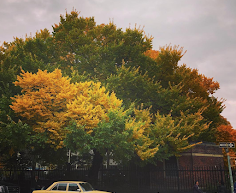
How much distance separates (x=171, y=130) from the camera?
75.0 ft

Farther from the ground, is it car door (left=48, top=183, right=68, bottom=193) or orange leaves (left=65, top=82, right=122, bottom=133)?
orange leaves (left=65, top=82, right=122, bottom=133)

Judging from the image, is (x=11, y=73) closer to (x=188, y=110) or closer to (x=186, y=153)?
(x=188, y=110)

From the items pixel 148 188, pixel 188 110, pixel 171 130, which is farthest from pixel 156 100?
pixel 148 188

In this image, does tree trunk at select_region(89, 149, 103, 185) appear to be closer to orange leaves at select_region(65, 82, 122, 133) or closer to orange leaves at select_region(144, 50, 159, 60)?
orange leaves at select_region(65, 82, 122, 133)

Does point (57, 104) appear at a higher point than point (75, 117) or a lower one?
higher

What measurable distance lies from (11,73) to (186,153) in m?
19.9

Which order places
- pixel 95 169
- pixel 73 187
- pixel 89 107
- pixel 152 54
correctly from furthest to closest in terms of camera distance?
pixel 152 54
pixel 95 169
pixel 89 107
pixel 73 187

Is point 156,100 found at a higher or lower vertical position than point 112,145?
higher

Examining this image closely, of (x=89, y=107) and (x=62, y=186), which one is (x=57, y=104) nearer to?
(x=89, y=107)

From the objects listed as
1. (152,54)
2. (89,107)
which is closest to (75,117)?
(89,107)

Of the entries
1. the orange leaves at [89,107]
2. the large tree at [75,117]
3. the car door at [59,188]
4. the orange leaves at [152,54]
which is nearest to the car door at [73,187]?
the car door at [59,188]

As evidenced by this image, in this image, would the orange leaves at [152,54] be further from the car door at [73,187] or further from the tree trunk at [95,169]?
the car door at [73,187]

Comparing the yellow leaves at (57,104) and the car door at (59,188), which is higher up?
the yellow leaves at (57,104)

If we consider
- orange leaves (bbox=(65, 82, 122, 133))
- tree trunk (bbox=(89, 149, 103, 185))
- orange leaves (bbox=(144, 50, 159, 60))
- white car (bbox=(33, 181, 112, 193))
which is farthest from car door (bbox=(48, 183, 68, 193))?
orange leaves (bbox=(144, 50, 159, 60))
